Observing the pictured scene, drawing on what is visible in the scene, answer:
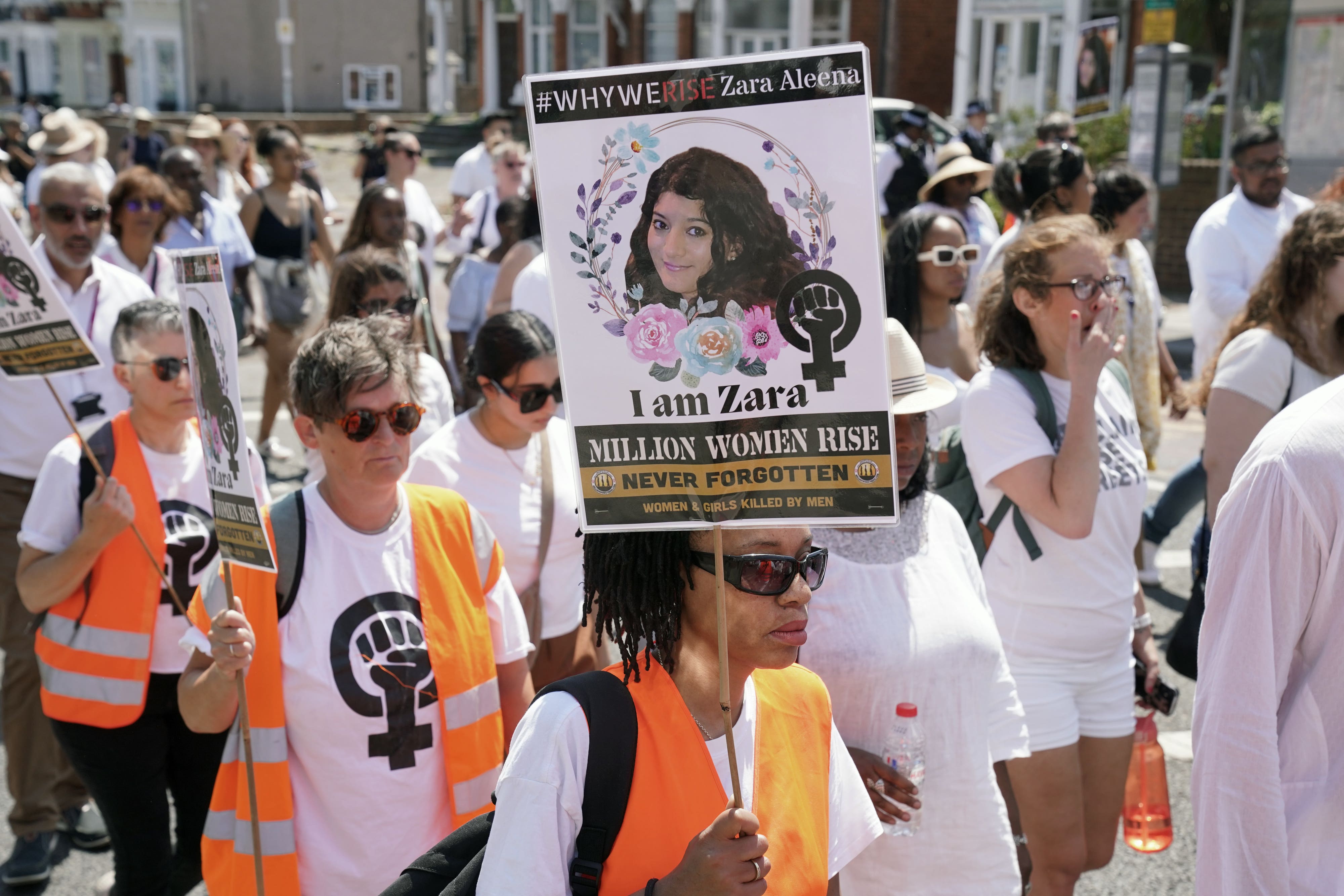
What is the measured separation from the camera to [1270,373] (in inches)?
159

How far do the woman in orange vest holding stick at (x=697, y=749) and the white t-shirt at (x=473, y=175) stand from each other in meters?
10.5

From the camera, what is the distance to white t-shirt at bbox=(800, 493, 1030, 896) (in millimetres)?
2854

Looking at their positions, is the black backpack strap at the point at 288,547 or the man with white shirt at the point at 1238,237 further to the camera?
the man with white shirt at the point at 1238,237

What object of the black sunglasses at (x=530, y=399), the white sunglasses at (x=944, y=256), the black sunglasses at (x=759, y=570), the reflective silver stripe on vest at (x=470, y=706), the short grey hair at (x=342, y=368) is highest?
the white sunglasses at (x=944, y=256)

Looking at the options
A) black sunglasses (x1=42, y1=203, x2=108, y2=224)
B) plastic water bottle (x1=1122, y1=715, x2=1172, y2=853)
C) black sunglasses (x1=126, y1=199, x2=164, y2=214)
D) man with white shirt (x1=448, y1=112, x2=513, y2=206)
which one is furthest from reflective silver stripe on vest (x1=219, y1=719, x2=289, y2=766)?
man with white shirt (x1=448, y1=112, x2=513, y2=206)

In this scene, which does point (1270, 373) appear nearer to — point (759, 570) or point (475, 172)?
point (759, 570)

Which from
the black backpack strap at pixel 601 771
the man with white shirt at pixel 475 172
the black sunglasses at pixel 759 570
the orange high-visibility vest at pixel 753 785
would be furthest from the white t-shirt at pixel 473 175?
the black backpack strap at pixel 601 771

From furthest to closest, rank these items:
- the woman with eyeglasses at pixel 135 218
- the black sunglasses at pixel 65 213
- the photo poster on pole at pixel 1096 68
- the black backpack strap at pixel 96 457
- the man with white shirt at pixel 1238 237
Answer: the photo poster on pole at pixel 1096 68 → the man with white shirt at pixel 1238 237 → the woman with eyeglasses at pixel 135 218 → the black sunglasses at pixel 65 213 → the black backpack strap at pixel 96 457

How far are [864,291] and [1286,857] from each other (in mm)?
1076

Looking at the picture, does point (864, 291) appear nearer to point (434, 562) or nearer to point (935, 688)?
point (935, 688)

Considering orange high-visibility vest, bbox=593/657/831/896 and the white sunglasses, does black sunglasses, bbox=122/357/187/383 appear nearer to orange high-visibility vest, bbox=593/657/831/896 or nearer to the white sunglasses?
orange high-visibility vest, bbox=593/657/831/896

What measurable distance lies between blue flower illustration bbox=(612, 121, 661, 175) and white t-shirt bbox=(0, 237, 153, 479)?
328 cm

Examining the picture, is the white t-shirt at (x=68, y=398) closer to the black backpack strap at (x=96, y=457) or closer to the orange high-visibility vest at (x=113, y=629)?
the black backpack strap at (x=96, y=457)

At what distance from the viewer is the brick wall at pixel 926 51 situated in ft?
90.5
